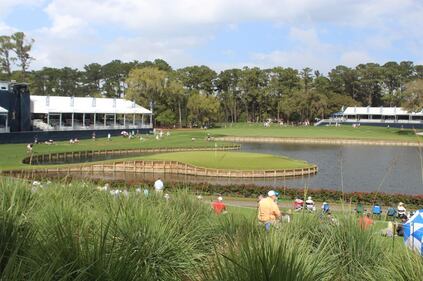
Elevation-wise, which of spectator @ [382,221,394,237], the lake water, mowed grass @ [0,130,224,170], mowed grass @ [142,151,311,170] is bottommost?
the lake water

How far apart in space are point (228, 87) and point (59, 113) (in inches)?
2738

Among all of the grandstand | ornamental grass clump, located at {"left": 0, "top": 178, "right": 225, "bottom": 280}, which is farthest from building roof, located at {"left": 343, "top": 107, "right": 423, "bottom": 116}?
ornamental grass clump, located at {"left": 0, "top": 178, "right": 225, "bottom": 280}

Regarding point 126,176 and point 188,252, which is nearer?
point 188,252

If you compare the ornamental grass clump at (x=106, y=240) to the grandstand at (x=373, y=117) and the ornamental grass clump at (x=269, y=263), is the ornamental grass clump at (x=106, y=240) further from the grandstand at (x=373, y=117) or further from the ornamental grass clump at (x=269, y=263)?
the grandstand at (x=373, y=117)

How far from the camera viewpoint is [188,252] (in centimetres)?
678

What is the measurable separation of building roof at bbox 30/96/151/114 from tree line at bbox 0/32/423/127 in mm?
11176

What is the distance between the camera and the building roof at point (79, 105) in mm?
75688

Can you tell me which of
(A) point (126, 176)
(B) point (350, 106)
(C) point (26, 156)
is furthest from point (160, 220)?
(B) point (350, 106)

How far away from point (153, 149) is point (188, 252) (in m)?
Answer: 55.1

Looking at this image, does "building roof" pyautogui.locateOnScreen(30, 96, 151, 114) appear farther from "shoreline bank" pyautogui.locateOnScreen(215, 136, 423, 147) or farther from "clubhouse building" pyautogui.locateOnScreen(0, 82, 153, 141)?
"shoreline bank" pyautogui.locateOnScreen(215, 136, 423, 147)

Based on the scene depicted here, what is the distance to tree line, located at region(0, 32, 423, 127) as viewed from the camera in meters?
107

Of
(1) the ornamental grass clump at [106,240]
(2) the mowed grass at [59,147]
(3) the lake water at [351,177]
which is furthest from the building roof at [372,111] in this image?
(1) the ornamental grass clump at [106,240]

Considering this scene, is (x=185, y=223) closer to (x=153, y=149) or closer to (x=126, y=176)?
(x=126, y=176)

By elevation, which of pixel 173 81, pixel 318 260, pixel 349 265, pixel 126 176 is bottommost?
pixel 126 176
